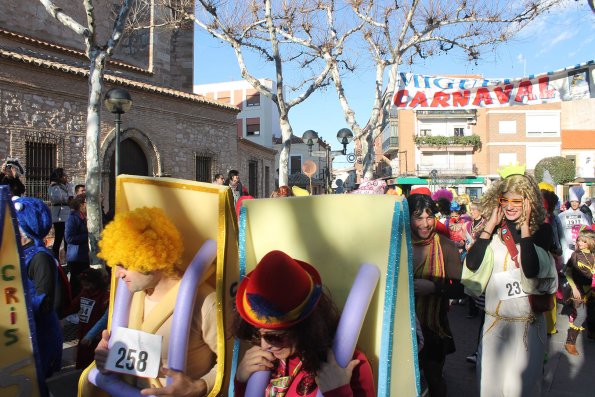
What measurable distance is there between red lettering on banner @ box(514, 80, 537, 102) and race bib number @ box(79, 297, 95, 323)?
433 cm

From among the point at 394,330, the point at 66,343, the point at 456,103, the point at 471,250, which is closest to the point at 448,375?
the point at 471,250

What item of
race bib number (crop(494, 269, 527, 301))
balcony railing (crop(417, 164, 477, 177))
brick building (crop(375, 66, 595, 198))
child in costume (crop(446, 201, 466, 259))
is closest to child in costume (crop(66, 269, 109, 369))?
race bib number (crop(494, 269, 527, 301))

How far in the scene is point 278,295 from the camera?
1.59 metres

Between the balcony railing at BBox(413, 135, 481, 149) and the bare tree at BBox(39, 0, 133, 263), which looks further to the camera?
the balcony railing at BBox(413, 135, 481, 149)

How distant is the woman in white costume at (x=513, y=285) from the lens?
8.75 feet

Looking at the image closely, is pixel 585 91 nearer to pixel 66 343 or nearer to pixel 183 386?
pixel 183 386

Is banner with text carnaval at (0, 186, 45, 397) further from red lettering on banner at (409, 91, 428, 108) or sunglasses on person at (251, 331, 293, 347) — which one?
red lettering on banner at (409, 91, 428, 108)

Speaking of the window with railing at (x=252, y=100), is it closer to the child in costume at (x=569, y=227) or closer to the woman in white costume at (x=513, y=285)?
the child in costume at (x=569, y=227)

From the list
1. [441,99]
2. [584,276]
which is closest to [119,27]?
[441,99]

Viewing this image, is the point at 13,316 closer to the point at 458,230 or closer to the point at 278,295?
the point at 278,295

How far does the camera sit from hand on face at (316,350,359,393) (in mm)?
1671

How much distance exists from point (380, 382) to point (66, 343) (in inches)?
167

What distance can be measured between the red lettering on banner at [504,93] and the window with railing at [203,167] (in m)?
13.9

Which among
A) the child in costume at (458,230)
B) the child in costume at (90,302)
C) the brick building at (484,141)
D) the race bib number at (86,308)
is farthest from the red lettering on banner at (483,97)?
the brick building at (484,141)
